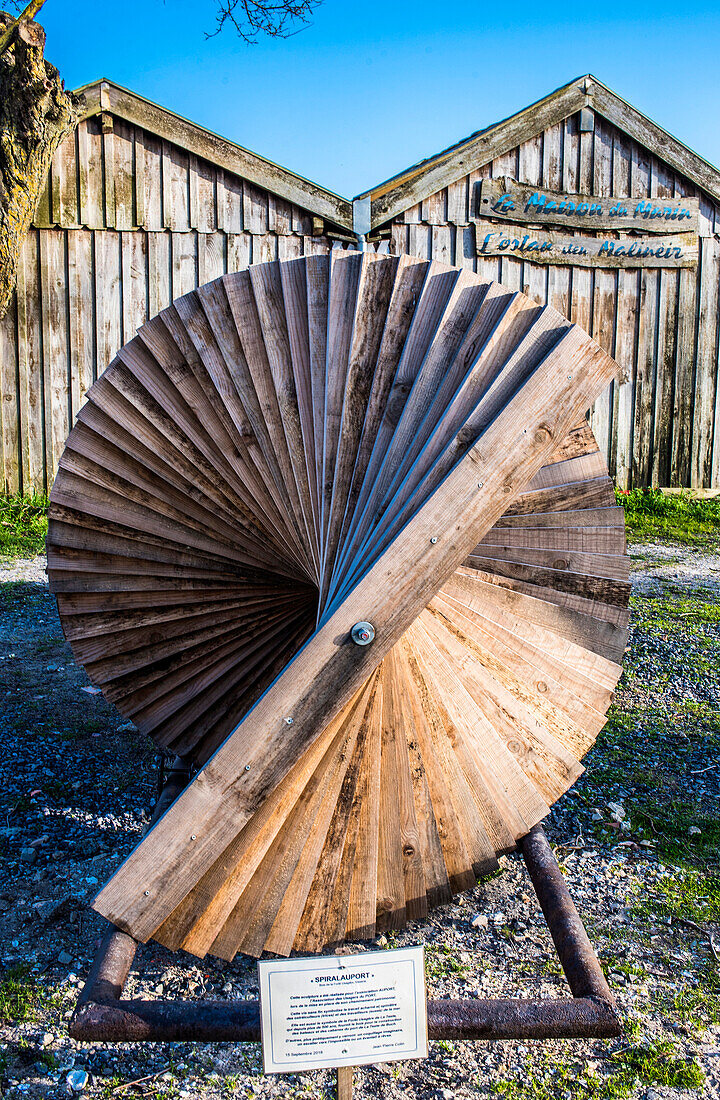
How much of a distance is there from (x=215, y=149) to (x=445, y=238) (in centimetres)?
264

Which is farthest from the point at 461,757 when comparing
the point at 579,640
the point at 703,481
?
the point at 703,481

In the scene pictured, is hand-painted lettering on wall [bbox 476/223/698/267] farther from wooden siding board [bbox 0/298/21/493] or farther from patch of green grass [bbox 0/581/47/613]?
patch of green grass [bbox 0/581/47/613]

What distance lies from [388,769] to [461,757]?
0.24m

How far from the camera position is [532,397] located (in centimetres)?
235

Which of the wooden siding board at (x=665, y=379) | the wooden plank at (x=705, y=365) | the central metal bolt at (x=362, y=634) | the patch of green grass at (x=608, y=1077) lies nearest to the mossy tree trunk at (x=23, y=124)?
the wooden siding board at (x=665, y=379)

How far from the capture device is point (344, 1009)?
1943 mm

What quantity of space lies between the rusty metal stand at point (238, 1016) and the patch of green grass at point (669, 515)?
734cm

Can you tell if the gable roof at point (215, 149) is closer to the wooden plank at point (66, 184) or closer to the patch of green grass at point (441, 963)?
the wooden plank at point (66, 184)

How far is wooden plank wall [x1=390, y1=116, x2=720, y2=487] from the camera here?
351 inches

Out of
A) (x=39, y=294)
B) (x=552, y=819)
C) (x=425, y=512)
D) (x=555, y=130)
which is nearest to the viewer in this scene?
(x=425, y=512)

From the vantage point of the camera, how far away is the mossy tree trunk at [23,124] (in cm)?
709

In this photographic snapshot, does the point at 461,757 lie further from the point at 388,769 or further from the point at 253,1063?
the point at 253,1063

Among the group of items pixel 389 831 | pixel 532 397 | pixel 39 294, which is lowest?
pixel 389 831

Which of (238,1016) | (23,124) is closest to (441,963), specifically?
(238,1016)
